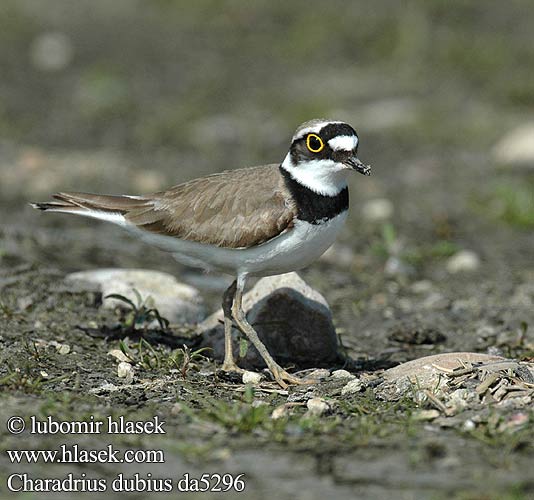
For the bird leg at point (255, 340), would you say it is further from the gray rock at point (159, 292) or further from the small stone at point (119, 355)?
the gray rock at point (159, 292)

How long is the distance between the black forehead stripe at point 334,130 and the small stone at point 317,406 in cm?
144

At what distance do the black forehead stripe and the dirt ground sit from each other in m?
1.32

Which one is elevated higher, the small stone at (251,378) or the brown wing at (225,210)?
the brown wing at (225,210)

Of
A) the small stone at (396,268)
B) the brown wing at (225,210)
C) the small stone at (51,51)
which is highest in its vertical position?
the small stone at (51,51)

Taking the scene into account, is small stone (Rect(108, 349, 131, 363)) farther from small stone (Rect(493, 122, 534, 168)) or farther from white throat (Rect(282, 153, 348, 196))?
small stone (Rect(493, 122, 534, 168))

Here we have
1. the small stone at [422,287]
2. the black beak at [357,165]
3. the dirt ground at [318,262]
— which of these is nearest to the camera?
the dirt ground at [318,262]

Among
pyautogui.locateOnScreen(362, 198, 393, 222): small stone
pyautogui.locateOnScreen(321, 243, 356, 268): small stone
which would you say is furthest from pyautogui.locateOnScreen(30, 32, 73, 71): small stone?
pyautogui.locateOnScreen(321, 243, 356, 268): small stone

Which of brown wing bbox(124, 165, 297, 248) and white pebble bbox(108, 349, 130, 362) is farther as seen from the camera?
white pebble bbox(108, 349, 130, 362)

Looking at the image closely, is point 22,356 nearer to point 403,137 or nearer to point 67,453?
point 67,453

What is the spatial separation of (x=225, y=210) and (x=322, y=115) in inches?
253

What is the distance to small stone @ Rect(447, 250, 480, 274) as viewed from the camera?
802 centimetres

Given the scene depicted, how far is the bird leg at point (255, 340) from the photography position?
5262 millimetres

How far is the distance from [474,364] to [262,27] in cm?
1062

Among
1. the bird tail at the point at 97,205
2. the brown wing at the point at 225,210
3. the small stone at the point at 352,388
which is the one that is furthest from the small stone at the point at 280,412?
the bird tail at the point at 97,205
